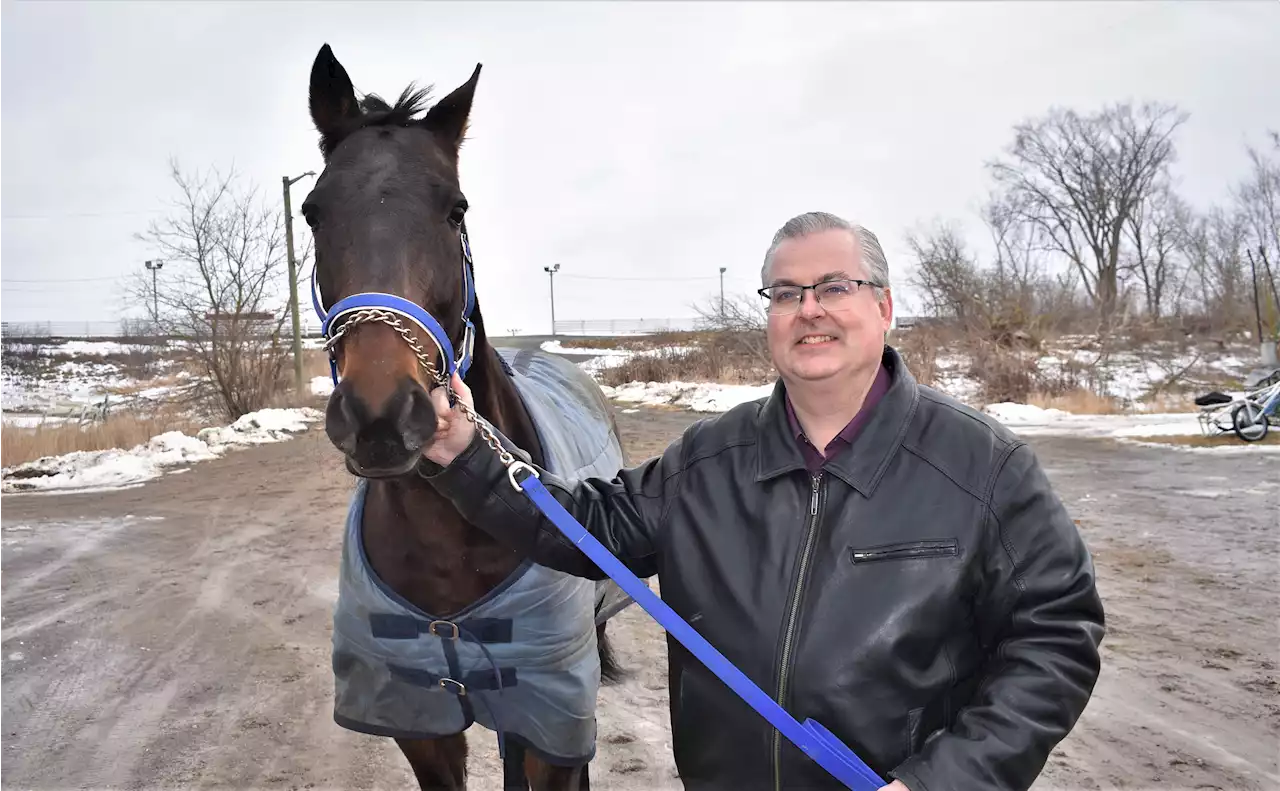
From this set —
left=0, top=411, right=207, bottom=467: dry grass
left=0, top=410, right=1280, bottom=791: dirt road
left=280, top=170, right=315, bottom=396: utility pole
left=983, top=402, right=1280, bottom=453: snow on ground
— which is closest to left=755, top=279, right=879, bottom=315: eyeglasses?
left=0, top=410, right=1280, bottom=791: dirt road

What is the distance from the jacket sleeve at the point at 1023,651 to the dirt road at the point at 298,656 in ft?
6.32

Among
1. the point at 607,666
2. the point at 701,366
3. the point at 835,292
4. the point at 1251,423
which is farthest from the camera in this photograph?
the point at 701,366

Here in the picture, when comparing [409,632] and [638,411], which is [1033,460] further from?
[638,411]

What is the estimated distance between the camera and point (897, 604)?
1.36 m

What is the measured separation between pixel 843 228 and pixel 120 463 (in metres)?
11.1

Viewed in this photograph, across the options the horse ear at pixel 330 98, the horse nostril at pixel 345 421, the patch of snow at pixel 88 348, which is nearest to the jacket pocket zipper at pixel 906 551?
the horse nostril at pixel 345 421

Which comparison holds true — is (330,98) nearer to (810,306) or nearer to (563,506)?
(563,506)

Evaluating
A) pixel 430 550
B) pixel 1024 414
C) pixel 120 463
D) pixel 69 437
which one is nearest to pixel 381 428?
pixel 430 550

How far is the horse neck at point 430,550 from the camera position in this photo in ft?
6.68

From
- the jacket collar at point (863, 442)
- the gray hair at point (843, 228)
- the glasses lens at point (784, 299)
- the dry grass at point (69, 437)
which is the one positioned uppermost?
the gray hair at point (843, 228)

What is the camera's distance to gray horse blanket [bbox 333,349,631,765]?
2.08m

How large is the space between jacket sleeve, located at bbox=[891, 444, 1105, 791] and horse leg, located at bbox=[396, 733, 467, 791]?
1.58m

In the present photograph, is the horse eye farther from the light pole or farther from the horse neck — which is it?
the light pole

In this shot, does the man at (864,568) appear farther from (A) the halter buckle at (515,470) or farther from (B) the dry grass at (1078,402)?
(B) the dry grass at (1078,402)
